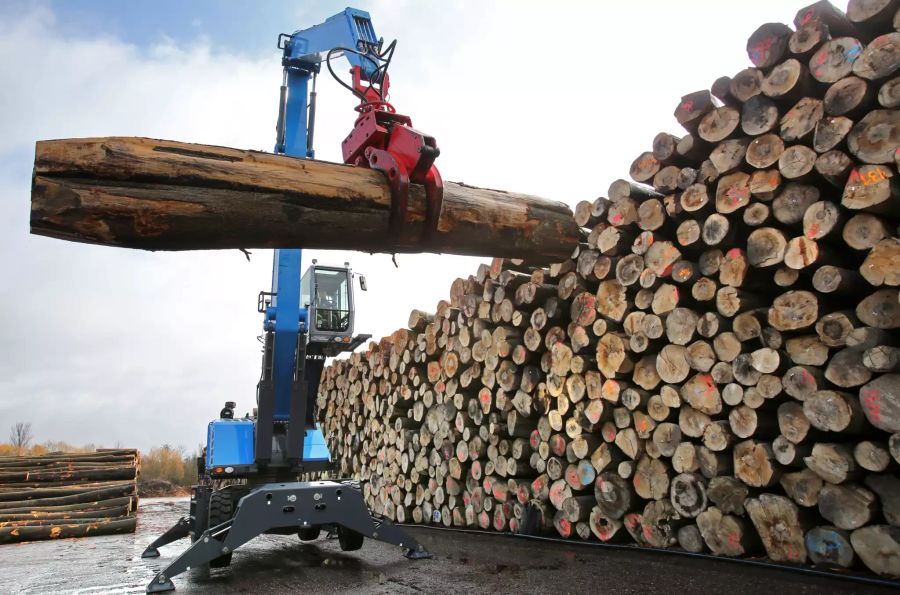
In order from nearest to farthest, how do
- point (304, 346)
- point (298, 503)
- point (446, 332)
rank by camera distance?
point (298, 503) → point (304, 346) → point (446, 332)

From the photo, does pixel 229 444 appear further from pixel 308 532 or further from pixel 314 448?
pixel 308 532

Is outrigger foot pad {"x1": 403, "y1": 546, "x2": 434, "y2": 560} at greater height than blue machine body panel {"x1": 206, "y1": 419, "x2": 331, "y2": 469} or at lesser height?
lesser

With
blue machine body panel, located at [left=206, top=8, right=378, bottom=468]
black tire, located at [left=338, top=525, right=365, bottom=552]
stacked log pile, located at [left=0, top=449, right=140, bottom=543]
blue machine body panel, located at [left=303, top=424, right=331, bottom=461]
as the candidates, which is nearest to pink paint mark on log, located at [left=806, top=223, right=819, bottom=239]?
blue machine body panel, located at [left=206, top=8, right=378, bottom=468]

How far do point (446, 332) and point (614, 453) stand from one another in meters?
2.40

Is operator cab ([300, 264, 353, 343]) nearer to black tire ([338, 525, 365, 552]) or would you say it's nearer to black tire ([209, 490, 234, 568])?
black tire ([209, 490, 234, 568])

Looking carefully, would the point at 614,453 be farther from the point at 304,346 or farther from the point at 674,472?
the point at 304,346

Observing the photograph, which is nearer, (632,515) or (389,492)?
(632,515)

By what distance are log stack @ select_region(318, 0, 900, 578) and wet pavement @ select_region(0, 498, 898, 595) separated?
25 centimetres

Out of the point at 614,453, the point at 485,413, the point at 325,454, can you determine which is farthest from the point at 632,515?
the point at 325,454

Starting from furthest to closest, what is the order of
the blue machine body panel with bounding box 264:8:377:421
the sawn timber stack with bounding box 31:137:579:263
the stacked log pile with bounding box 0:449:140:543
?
the stacked log pile with bounding box 0:449:140:543, the blue machine body panel with bounding box 264:8:377:421, the sawn timber stack with bounding box 31:137:579:263

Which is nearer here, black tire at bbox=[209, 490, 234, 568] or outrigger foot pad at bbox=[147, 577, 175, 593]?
outrigger foot pad at bbox=[147, 577, 175, 593]

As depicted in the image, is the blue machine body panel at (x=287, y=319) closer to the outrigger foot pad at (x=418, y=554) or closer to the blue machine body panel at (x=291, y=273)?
the blue machine body panel at (x=291, y=273)

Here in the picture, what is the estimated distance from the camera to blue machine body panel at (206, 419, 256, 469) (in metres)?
5.69

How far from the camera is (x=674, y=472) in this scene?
4.28 metres
